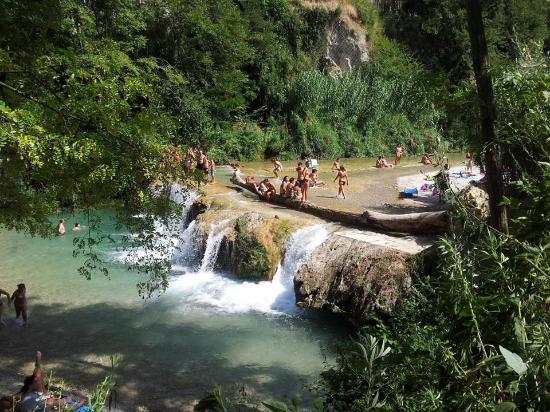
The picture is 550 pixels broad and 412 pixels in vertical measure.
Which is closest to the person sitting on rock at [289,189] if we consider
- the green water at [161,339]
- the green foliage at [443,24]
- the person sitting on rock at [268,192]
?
the person sitting on rock at [268,192]

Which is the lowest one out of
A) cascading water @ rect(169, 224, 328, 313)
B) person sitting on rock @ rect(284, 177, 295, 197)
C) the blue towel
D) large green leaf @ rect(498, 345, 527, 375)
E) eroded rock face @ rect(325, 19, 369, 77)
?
cascading water @ rect(169, 224, 328, 313)

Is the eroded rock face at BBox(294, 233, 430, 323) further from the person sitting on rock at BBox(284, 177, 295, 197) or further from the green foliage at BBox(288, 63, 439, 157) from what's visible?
the green foliage at BBox(288, 63, 439, 157)

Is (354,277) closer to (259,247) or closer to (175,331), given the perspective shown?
(259,247)

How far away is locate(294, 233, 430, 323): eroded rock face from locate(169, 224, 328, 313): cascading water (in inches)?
31.8

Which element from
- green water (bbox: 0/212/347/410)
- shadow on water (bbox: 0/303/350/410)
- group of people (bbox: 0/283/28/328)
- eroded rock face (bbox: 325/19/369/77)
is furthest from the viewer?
eroded rock face (bbox: 325/19/369/77)

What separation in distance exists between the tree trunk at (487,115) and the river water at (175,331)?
481 centimetres

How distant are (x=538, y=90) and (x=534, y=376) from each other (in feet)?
6.87

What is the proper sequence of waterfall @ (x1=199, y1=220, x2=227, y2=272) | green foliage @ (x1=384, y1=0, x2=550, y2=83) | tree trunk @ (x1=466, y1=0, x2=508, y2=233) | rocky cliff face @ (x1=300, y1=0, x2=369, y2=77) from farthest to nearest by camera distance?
green foliage @ (x1=384, y1=0, x2=550, y2=83) < rocky cliff face @ (x1=300, y1=0, x2=369, y2=77) < waterfall @ (x1=199, y1=220, x2=227, y2=272) < tree trunk @ (x1=466, y1=0, x2=508, y2=233)

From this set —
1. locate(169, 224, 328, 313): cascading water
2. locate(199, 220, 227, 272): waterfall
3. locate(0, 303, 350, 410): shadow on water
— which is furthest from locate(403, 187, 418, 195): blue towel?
locate(0, 303, 350, 410): shadow on water

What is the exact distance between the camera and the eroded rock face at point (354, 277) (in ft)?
32.4

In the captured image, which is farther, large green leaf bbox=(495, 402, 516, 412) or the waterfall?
the waterfall

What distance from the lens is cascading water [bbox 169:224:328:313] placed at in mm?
12094

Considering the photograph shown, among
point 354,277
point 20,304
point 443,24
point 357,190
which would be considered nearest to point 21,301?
point 20,304

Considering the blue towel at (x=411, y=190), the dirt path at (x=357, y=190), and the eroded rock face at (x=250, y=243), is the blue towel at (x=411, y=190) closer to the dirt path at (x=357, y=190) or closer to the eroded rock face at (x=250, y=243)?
the dirt path at (x=357, y=190)
